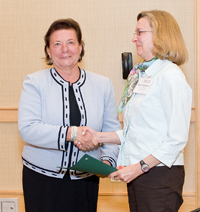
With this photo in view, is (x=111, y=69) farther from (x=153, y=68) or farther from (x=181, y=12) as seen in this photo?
(x=153, y=68)

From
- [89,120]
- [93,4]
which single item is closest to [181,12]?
[93,4]

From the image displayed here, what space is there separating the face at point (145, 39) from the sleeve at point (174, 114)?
230 mm

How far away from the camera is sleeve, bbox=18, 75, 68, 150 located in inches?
74.7

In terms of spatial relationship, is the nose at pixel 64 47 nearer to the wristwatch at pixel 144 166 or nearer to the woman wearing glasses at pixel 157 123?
the woman wearing glasses at pixel 157 123

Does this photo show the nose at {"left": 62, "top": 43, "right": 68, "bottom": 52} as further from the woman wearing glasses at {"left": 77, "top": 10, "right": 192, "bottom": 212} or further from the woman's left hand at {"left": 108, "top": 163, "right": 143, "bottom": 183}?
the woman's left hand at {"left": 108, "top": 163, "right": 143, "bottom": 183}

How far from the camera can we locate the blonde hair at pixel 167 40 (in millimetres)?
1679

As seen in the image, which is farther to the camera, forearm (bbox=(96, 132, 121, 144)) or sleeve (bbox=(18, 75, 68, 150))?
forearm (bbox=(96, 132, 121, 144))

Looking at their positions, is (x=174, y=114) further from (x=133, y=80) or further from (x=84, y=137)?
(x=84, y=137)

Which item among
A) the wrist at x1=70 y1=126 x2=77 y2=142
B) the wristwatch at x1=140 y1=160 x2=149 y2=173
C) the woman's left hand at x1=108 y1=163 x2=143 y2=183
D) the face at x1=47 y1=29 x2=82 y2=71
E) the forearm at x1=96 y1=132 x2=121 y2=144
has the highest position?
the face at x1=47 y1=29 x2=82 y2=71

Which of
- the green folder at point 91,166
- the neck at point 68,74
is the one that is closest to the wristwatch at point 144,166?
the green folder at point 91,166

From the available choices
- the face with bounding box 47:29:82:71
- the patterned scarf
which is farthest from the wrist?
the face with bounding box 47:29:82:71

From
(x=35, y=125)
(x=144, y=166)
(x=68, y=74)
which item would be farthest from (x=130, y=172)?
(x=68, y=74)

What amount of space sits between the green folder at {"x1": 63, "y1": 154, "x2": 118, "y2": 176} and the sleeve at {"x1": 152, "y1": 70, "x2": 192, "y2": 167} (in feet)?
0.92

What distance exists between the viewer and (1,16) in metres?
3.09
